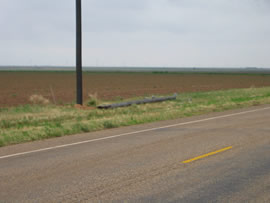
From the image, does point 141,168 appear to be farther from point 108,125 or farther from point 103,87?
point 103,87

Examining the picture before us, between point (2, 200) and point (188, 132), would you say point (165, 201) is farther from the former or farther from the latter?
point (188, 132)

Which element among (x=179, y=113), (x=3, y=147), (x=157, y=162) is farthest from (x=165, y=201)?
(x=179, y=113)

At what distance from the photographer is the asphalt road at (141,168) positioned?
549cm

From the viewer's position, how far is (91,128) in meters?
12.4

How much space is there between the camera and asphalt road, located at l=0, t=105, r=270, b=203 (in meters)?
5.49

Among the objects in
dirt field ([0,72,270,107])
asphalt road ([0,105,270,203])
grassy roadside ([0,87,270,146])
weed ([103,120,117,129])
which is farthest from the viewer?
dirt field ([0,72,270,107])

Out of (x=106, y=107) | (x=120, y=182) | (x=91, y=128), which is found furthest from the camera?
(x=106, y=107)

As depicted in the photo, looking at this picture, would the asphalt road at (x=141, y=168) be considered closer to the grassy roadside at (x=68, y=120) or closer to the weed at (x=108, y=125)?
the grassy roadside at (x=68, y=120)

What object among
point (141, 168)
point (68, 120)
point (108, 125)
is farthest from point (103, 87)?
point (141, 168)

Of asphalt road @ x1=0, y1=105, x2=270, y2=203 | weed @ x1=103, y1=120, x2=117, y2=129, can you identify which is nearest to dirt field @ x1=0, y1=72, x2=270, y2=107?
weed @ x1=103, y1=120, x2=117, y2=129

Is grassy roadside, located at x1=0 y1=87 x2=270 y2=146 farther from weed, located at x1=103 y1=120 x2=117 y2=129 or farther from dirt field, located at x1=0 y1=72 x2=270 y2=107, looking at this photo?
dirt field, located at x1=0 y1=72 x2=270 y2=107

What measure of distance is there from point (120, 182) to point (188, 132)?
5.65 m

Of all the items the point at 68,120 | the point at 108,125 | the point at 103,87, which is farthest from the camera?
the point at 103,87

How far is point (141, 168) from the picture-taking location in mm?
6922
